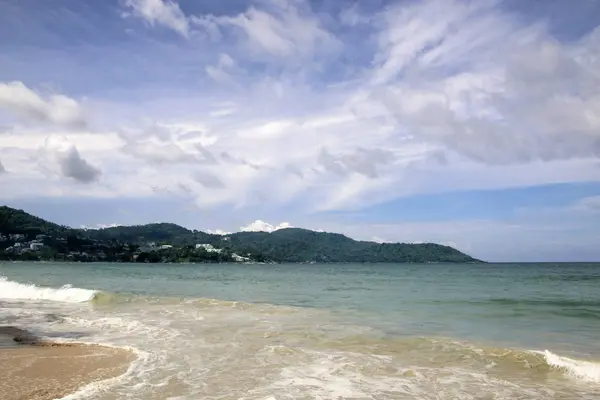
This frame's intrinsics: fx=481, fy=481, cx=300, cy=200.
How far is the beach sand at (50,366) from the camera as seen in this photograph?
8938 mm

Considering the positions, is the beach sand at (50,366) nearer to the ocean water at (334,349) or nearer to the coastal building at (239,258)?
the ocean water at (334,349)

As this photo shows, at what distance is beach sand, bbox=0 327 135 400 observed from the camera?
352 inches

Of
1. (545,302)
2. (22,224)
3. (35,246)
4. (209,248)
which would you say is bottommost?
(545,302)

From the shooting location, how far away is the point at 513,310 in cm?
2711

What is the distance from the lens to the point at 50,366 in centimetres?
1087

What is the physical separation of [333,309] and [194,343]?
12.6 metres

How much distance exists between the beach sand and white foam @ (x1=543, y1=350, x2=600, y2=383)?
10.5 m

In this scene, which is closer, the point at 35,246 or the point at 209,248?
the point at 35,246

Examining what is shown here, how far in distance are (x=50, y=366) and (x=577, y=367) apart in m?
12.5

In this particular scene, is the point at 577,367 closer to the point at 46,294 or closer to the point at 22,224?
the point at 46,294

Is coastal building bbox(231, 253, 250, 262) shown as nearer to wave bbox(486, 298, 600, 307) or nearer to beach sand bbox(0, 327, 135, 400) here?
wave bbox(486, 298, 600, 307)

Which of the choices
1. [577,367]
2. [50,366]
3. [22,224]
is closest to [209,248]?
[22,224]

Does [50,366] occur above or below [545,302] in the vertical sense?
below


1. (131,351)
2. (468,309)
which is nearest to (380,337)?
(131,351)
